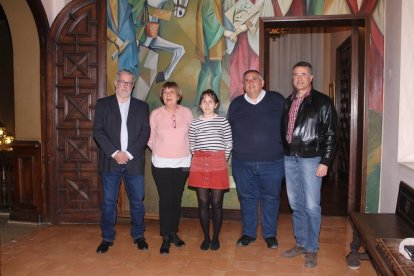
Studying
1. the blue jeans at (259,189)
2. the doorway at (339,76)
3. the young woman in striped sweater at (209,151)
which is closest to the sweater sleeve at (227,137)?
the young woman in striped sweater at (209,151)

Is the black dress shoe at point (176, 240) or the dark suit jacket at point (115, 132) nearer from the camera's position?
the dark suit jacket at point (115, 132)

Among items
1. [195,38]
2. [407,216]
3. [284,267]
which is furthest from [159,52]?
[407,216]

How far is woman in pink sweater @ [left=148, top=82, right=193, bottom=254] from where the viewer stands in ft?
11.4

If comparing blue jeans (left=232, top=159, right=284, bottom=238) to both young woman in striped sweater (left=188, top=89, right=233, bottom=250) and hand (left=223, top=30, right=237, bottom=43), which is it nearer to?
young woman in striped sweater (left=188, top=89, right=233, bottom=250)

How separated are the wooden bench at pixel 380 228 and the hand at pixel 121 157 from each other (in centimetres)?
189

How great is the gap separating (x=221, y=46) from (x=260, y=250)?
2.19 metres

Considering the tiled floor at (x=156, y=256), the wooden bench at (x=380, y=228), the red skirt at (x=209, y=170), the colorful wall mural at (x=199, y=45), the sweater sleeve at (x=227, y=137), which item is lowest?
the tiled floor at (x=156, y=256)

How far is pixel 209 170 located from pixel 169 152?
370mm

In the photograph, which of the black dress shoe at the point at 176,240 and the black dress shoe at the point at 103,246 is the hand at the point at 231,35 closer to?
the black dress shoe at the point at 176,240

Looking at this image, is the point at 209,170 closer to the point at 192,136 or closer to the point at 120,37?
the point at 192,136

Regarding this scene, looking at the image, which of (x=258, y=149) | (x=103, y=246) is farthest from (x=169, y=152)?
(x=103, y=246)

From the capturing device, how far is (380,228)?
112 inches

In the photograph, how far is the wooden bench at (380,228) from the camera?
8.36ft

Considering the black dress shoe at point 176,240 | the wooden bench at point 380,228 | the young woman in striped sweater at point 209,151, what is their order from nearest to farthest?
the wooden bench at point 380,228, the young woman in striped sweater at point 209,151, the black dress shoe at point 176,240
